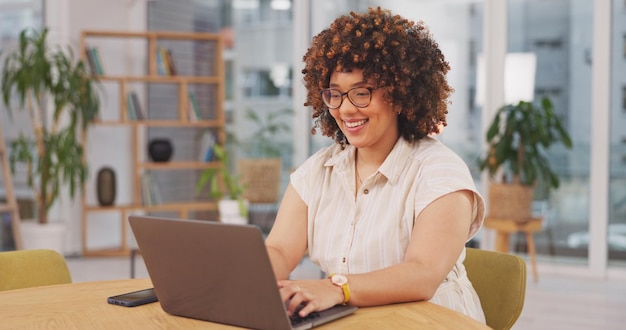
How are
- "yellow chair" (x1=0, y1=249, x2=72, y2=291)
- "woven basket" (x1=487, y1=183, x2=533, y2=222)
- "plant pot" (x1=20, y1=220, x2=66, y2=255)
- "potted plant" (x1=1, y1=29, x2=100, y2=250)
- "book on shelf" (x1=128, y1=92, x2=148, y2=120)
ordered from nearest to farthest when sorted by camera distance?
"yellow chair" (x1=0, y1=249, x2=72, y2=291) → "woven basket" (x1=487, y1=183, x2=533, y2=222) → "potted plant" (x1=1, y1=29, x2=100, y2=250) → "plant pot" (x1=20, y1=220, x2=66, y2=255) → "book on shelf" (x1=128, y1=92, x2=148, y2=120)

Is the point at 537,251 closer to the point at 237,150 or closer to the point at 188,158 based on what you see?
the point at 237,150

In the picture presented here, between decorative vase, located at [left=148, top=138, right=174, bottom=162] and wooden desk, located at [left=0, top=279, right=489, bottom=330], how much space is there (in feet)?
16.8

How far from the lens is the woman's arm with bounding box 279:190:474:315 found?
1.58 meters

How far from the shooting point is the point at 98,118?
6.66m

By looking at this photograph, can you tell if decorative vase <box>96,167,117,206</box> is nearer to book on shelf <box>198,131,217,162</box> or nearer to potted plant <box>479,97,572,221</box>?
book on shelf <box>198,131,217,162</box>

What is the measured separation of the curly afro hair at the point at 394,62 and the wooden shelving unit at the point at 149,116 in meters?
4.86

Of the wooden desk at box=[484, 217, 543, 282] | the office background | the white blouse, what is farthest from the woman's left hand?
the office background

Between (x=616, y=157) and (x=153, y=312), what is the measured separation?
4684 mm

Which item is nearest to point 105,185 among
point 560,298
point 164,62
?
point 164,62

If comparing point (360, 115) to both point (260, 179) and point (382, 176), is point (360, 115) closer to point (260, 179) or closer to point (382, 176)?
point (382, 176)

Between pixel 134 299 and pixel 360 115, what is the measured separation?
68 centimetres

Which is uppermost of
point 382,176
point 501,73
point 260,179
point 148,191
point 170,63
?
point 170,63

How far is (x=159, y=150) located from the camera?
6.89 m

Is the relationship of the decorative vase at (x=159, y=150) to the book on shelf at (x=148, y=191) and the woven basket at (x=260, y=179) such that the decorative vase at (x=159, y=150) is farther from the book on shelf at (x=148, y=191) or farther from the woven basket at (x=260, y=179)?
the woven basket at (x=260, y=179)
